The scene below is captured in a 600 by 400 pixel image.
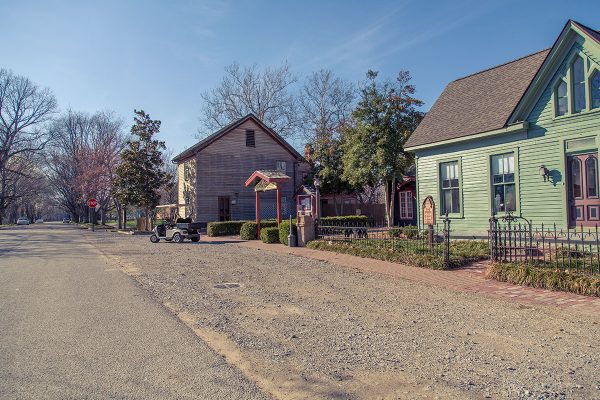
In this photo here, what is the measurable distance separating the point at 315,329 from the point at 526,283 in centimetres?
516

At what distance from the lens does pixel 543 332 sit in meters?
6.04

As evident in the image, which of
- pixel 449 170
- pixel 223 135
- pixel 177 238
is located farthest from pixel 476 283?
pixel 223 135

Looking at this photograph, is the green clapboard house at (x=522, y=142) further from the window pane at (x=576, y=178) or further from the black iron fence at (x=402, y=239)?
the black iron fence at (x=402, y=239)

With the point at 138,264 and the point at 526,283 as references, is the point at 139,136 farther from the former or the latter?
the point at 526,283

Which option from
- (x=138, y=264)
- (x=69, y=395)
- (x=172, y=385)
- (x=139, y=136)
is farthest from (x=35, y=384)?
(x=139, y=136)

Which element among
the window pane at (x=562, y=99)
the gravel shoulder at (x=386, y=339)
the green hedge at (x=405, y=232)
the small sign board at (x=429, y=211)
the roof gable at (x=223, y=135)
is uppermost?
the roof gable at (x=223, y=135)

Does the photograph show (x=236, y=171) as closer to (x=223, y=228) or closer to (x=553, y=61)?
(x=223, y=228)

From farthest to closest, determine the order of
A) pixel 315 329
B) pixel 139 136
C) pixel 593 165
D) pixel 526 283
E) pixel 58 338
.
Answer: pixel 139 136, pixel 593 165, pixel 526 283, pixel 315 329, pixel 58 338

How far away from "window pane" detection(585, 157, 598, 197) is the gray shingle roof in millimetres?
2739

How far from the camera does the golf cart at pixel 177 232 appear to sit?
2337 cm

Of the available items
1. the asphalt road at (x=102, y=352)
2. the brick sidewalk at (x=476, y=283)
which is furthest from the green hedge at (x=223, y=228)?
the asphalt road at (x=102, y=352)

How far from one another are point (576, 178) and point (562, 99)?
2340 mm

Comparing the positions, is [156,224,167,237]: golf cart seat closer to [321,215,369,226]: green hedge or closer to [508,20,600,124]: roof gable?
[321,215,369,226]: green hedge

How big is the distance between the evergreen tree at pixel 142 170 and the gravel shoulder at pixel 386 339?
83.4 feet
